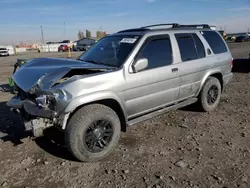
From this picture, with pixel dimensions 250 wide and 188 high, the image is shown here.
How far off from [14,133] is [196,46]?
4045 mm

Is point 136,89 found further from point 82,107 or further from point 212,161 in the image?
point 212,161

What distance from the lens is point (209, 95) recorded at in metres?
5.60

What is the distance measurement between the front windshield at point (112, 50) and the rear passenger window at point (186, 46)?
1015 millimetres

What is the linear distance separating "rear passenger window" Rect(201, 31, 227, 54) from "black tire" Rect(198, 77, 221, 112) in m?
0.69

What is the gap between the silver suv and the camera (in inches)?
130

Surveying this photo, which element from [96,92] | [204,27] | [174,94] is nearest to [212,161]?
[174,94]

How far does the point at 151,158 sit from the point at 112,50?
6.66ft

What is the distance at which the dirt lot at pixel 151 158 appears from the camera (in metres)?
3.16

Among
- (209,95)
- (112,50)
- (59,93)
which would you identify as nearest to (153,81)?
(112,50)

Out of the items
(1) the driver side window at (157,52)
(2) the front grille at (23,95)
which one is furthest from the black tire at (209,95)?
(2) the front grille at (23,95)

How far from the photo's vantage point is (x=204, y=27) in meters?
5.73

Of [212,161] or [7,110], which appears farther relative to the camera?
[7,110]

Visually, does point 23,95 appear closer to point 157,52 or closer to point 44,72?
point 44,72

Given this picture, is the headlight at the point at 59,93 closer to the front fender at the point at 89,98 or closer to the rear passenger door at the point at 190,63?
the front fender at the point at 89,98
